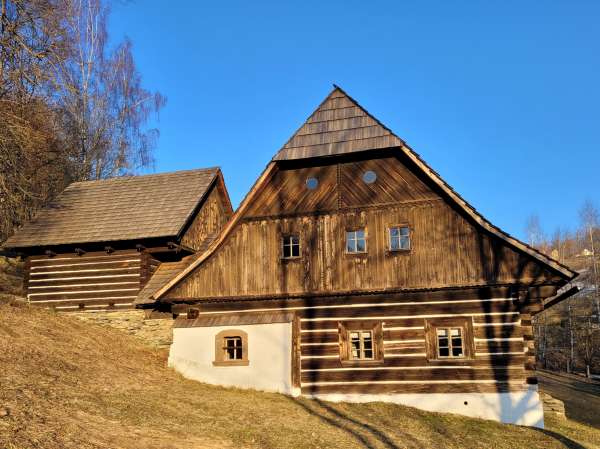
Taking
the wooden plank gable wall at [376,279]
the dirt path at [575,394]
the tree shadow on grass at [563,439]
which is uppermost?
the wooden plank gable wall at [376,279]

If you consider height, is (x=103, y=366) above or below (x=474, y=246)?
below

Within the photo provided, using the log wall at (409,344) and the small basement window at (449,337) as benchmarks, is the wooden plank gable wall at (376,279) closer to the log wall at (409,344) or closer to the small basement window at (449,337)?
the log wall at (409,344)

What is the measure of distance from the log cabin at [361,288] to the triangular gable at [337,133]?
0.04 meters

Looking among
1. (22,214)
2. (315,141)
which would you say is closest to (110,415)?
(315,141)

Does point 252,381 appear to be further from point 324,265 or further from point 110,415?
point 110,415

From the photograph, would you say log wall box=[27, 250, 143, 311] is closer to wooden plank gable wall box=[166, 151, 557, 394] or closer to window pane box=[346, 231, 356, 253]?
wooden plank gable wall box=[166, 151, 557, 394]

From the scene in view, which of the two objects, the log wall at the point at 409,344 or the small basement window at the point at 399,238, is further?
the small basement window at the point at 399,238

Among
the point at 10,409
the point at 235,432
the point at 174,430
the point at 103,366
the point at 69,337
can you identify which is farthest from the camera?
the point at 69,337

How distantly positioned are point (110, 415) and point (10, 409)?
75.3 inches

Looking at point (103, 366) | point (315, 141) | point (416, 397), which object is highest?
point (315, 141)

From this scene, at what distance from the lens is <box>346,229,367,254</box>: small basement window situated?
1686 centimetres

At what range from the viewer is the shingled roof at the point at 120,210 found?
70.0 ft

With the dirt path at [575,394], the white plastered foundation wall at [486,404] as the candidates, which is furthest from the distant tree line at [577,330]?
the white plastered foundation wall at [486,404]

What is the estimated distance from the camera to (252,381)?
1673 centimetres
